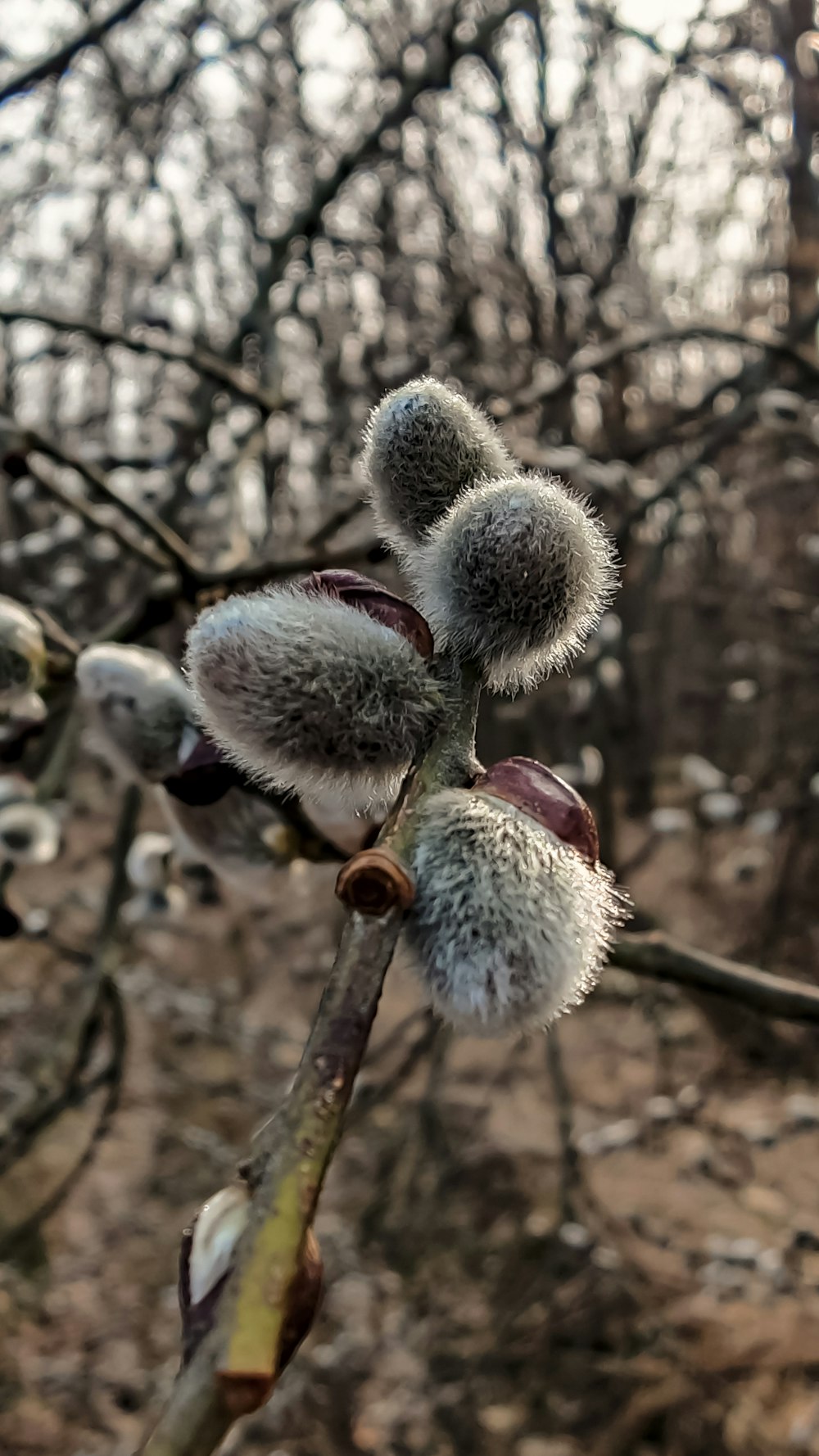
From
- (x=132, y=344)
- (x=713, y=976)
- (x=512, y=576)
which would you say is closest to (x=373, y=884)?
(x=512, y=576)

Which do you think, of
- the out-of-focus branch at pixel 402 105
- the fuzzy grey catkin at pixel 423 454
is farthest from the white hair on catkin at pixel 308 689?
the out-of-focus branch at pixel 402 105

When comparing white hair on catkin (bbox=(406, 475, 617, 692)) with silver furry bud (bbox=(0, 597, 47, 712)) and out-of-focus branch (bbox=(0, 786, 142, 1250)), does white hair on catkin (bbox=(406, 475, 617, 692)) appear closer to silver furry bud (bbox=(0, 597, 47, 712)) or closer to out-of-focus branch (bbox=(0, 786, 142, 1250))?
silver furry bud (bbox=(0, 597, 47, 712))

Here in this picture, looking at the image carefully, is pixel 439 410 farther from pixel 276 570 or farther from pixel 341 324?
pixel 341 324

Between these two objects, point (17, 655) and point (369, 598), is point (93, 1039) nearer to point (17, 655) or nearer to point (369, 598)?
point (17, 655)

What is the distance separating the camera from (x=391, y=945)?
0.39 metres

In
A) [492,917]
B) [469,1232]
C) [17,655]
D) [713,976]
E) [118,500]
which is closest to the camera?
[492,917]

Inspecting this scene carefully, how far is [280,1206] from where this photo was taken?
12.9 inches

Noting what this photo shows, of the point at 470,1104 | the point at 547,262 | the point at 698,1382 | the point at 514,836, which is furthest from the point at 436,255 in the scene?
A: the point at 514,836

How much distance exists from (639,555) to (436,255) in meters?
1.42

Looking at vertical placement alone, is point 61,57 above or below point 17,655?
above

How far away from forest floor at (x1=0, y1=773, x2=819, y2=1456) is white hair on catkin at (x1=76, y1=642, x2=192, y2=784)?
788mm

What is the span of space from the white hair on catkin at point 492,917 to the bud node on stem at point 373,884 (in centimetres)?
4

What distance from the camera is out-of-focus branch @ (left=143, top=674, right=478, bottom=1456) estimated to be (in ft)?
0.98

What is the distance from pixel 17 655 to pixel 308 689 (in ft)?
1.04
